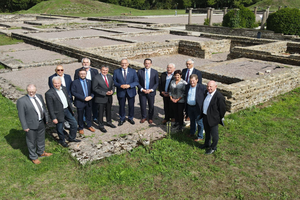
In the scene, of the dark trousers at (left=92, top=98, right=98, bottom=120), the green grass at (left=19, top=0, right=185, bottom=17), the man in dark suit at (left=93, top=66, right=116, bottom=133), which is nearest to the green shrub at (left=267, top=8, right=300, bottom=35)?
the man in dark suit at (left=93, top=66, right=116, bottom=133)

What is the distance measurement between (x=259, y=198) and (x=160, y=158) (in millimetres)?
2002

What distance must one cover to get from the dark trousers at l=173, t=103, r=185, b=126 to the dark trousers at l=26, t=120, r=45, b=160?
3.14 metres

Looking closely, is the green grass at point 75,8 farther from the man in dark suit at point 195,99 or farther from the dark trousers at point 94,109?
the man in dark suit at point 195,99

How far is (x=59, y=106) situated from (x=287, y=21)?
2008 centimetres

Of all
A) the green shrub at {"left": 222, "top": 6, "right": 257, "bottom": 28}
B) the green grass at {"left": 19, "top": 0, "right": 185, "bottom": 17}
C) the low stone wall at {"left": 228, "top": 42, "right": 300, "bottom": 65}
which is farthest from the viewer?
the green grass at {"left": 19, "top": 0, "right": 185, "bottom": 17}

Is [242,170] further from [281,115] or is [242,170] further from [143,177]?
[281,115]

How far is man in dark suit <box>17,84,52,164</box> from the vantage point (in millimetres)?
5148

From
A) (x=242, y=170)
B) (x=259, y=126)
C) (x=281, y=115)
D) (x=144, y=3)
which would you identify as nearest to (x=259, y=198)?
(x=242, y=170)

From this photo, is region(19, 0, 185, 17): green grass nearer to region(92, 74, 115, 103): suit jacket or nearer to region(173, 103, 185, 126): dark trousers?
region(92, 74, 115, 103): suit jacket

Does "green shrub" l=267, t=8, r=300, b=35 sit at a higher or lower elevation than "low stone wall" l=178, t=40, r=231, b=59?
higher

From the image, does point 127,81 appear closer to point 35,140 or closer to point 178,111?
point 178,111

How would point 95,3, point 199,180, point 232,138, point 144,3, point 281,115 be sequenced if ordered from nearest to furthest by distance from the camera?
point 199,180, point 232,138, point 281,115, point 95,3, point 144,3

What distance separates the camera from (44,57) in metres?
15.3

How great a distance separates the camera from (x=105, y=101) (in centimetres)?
684
